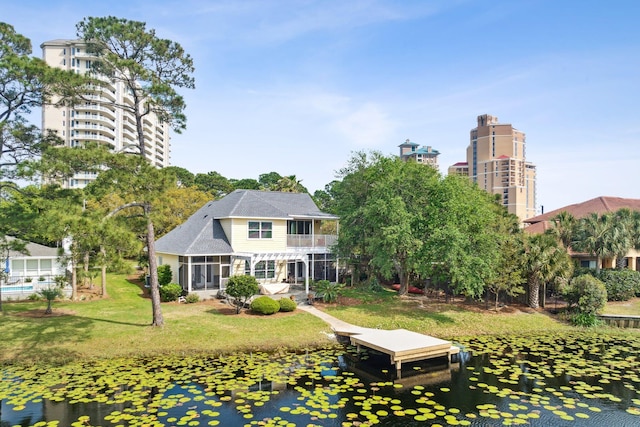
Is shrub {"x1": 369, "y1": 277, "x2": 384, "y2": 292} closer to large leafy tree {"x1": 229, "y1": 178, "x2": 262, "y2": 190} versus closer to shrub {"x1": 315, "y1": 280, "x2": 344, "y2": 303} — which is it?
shrub {"x1": 315, "y1": 280, "x2": 344, "y2": 303}

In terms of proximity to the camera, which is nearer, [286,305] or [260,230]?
[286,305]

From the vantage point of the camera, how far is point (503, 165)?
11575cm

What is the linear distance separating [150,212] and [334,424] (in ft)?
35.4

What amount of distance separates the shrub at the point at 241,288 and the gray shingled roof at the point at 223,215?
462 centimetres

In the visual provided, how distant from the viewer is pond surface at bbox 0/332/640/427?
10.1 metres

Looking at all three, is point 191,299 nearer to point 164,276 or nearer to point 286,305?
point 164,276

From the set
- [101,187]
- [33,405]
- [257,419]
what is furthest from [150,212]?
[257,419]

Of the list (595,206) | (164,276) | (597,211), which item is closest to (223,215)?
(164,276)

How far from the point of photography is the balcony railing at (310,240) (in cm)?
2697

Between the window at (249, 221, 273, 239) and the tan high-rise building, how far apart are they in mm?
98853

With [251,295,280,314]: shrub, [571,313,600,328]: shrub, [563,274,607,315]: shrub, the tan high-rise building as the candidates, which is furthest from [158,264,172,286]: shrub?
the tan high-rise building

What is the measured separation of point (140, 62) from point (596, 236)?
25947mm

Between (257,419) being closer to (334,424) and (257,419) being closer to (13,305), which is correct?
(334,424)

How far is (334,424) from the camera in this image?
9.75 meters
